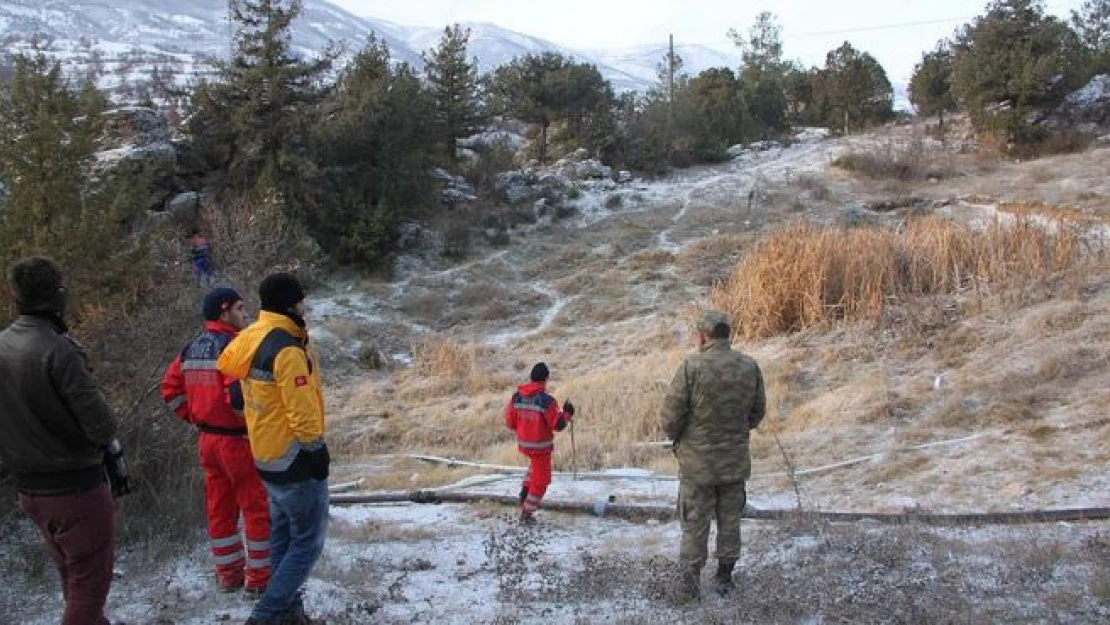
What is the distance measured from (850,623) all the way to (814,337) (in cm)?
832

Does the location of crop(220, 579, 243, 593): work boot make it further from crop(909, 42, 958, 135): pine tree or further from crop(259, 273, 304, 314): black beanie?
Answer: crop(909, 42, 958, 135): pine tree

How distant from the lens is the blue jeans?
395cm

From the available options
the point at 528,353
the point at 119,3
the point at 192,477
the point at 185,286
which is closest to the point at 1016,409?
the point at 192,477

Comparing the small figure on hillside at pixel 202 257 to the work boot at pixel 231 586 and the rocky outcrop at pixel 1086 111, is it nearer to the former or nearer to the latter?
the work boot at pixel 231 586

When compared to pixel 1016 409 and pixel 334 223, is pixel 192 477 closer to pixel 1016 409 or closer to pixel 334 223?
pixel 1016 409

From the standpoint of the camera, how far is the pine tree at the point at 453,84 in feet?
85.4

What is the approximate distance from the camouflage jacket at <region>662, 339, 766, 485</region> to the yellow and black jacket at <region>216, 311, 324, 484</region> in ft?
6.25

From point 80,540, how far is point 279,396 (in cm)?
94

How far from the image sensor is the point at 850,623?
4.21m

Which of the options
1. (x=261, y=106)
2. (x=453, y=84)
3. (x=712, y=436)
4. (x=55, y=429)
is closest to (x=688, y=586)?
(x=712, y=436)

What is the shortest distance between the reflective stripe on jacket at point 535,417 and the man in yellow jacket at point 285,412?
10.5ft

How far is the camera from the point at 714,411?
4.78 metres

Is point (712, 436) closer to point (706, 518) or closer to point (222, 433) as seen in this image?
point (706, 518)


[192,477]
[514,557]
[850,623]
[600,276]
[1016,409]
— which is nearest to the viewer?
[850,623]
